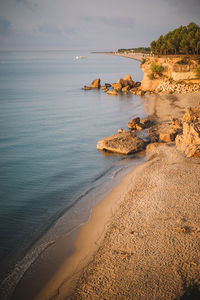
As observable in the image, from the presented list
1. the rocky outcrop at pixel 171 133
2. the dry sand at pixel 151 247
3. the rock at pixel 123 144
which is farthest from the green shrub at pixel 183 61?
the dry sand at pixel 151 247

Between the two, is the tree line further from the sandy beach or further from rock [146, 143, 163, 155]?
the sandy beach

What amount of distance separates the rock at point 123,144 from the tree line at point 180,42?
47.4 meters

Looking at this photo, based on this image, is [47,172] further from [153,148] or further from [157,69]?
[157,69]

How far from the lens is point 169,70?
2340 inches

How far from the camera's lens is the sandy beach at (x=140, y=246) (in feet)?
32.4

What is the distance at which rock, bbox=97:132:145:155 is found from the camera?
2431 cm

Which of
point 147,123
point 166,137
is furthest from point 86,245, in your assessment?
point 147,123

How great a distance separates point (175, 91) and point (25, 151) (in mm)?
38906

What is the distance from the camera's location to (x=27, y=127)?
113ft

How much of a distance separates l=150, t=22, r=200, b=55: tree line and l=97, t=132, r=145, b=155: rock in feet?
155

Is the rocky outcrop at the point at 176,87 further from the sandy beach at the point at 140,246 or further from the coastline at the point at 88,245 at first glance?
the coastline at the point at 88,245

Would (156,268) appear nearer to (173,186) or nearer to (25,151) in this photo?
(173,186)

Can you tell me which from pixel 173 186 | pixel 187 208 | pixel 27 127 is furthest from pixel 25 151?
pixel 187 208

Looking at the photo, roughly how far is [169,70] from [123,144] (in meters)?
41.7
